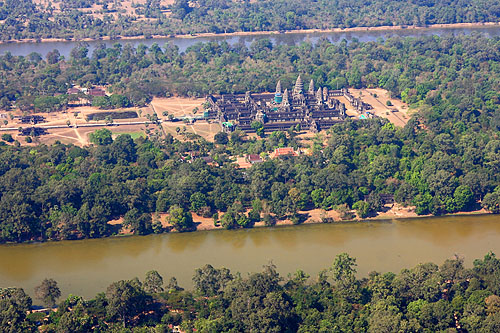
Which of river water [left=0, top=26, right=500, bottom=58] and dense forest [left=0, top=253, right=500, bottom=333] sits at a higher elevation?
river water [left=0, top=26, right=500, bottom=58]

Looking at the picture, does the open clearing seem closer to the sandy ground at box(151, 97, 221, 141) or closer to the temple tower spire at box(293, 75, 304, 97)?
the sandy ground at box(151, 97, 221, 141)

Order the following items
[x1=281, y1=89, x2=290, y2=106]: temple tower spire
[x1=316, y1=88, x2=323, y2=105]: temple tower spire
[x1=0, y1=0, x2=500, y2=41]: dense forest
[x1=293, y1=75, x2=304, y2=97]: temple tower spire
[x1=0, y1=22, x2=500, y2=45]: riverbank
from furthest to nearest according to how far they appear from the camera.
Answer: [x1=0, y1=0, x2=500, y2=41]: dense forest < [x1=0, y1=22, x2=500, y2=45]: riverbank < [x1=293, y1=75, x2=304, y2=97]: temple tower spire < [x1=316, y1=88, x2=323, y2=105]: temple tower spire < [x1=281, y1=89, x2=290, y2=106]: temple tower spire

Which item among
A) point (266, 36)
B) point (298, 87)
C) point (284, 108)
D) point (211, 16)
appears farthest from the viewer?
point (211, 16)

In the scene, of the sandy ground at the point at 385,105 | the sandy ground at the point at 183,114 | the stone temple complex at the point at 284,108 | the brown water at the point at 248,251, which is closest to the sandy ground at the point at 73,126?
the sandy ground at the point at 183,114

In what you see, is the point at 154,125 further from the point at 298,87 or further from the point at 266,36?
the point at 266,36

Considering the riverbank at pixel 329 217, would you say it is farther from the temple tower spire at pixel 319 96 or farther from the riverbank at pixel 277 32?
the riverbank at pixel 277 32

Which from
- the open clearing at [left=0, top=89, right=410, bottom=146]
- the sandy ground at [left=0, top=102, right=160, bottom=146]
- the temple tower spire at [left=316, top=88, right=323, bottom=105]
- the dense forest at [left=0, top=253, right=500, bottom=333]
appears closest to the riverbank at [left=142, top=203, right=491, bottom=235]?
the dense forest at [left=0, top=253, right=500, bottom=333]

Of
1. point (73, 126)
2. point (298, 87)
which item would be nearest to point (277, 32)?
point (298, 87)
